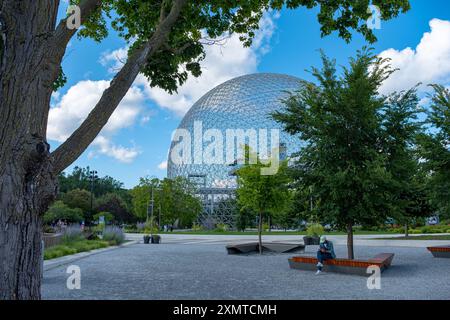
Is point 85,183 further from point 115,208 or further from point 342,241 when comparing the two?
point 342,241

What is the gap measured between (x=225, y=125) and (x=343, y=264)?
65.5m

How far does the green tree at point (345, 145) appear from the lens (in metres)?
14.0

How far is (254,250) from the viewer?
72.9 ft

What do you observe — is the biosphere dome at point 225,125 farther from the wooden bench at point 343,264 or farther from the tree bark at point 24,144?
the tree bark at point 24,144

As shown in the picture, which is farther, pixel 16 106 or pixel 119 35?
pixel 119 35

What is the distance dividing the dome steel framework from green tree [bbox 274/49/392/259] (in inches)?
2252

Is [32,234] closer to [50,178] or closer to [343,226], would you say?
[50,178]

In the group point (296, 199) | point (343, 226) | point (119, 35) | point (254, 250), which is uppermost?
point (119, 35)

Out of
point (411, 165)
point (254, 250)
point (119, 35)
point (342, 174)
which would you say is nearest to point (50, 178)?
point (119, 35)

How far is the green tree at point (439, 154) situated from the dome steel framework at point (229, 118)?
53858 millimetres

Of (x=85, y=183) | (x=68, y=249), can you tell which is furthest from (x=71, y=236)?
(x=85, y=183)

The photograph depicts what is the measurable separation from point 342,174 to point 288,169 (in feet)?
7.61
